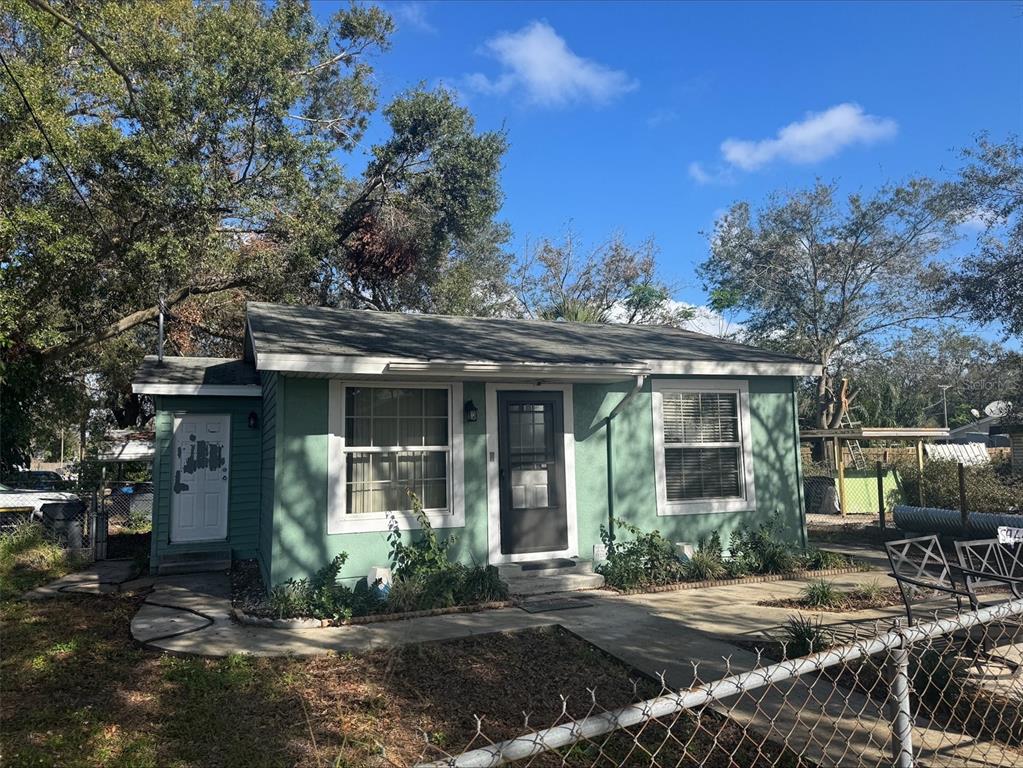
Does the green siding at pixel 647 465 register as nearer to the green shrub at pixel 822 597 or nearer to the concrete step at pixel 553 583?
the concrete step at pixel 553 583

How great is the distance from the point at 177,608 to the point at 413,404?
3.22m

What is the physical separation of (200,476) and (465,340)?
4.51 meters

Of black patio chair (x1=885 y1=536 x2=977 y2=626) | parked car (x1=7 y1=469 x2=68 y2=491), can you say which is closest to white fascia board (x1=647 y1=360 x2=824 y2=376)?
black patio chair (x1=885 y1=536 x2=977 y2=626)

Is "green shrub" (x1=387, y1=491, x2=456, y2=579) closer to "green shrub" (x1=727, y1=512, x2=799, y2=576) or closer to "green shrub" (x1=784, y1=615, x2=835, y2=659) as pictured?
"green shrub" (x1=784, y1=615, x2=835, y2=659)

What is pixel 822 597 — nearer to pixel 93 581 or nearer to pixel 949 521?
pixel 949 521

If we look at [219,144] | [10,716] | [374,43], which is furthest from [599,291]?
[10,716]

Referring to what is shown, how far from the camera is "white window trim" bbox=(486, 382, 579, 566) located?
762 cm

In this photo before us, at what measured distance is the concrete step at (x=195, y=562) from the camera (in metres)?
9.05

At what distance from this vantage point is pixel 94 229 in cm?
1366

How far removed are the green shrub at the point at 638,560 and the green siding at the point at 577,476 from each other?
0.19 metres

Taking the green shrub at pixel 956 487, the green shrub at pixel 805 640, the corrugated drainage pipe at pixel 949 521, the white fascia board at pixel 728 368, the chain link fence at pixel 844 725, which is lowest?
the chain link fence at pixel 844 725


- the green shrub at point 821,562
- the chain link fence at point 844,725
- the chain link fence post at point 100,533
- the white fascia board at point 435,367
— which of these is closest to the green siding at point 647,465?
the green shrub at point 821,562

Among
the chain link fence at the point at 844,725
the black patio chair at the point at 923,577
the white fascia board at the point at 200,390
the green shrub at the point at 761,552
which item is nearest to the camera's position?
the chain link fence at the point at 844,725

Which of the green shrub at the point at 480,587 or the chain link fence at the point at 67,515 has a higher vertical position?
the chain link fence at the point at 67,515
